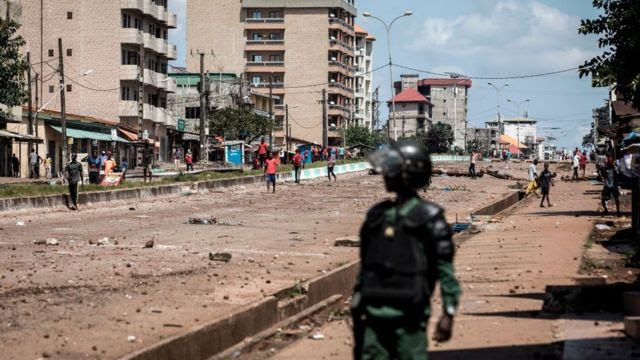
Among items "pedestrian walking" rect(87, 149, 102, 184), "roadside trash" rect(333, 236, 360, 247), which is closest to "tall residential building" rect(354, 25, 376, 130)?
"pedestrian walking" rect(87, 149, 102, 184)

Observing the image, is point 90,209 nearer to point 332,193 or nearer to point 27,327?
point 332,193

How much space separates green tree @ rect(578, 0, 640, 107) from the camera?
23984 mm

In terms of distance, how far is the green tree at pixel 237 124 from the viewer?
97688mm

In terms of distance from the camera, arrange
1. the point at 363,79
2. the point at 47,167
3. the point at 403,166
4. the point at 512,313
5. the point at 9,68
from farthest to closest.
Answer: the point at 363,79, the point at 47,167, the point at 9,68, the point at 512,313, the point at 403,166

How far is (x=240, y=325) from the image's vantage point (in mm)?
11570

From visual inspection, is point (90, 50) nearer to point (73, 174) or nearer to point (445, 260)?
point (73, 174)

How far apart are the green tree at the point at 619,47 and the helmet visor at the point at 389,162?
17933 mm

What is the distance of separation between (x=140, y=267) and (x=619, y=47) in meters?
13.9

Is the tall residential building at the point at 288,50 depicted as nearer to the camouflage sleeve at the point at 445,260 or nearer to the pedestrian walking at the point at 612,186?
the pedestrian walking at the point at 612,186

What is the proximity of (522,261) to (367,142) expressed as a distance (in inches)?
4744

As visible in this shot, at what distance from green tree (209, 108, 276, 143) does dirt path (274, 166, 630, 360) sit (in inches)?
2885

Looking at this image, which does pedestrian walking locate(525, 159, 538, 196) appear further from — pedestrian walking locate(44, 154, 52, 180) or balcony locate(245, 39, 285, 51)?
balcony locate(245, 39, 285, 51)

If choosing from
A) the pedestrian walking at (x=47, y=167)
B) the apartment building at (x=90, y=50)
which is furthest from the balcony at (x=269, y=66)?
the pedestrian walking at (x=47, y=167)

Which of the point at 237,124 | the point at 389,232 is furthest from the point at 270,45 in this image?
the point at 389,232
